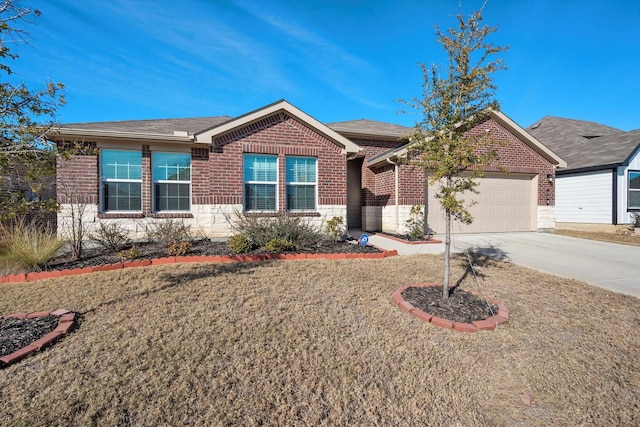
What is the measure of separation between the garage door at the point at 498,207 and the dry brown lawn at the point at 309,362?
6372 millimetres

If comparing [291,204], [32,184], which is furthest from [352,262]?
[32,184]

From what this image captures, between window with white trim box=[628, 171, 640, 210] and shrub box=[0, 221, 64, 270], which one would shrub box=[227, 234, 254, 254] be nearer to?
shrub box=[0, 221, 64, 270]

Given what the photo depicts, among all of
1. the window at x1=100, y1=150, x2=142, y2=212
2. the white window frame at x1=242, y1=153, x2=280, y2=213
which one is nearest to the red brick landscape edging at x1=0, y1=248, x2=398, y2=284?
the white window frame at x1=242, y1=153, x2=280, y2=213

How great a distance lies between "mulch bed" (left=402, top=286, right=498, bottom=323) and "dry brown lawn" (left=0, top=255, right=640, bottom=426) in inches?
11.8

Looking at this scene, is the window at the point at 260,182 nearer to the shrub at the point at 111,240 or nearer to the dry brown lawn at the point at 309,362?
the shrub at the point at 111,240

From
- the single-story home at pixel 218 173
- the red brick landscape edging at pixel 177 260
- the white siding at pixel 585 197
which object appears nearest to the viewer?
the red brick landscape edging at pixel 177 260

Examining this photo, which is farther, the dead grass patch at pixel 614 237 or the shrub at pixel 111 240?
the dead grass patch at pixel 614 237

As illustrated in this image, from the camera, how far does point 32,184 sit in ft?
9.32

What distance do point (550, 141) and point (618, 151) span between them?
589 cm

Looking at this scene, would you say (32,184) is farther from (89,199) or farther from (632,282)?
(632,282)

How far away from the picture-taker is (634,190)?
13.6 metres

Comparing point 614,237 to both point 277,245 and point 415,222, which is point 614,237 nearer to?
point 415,222

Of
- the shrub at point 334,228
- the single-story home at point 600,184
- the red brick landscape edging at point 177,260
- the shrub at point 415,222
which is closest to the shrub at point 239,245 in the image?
the red brick landscape edging at point 177,260

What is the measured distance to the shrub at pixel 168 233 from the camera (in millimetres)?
7422
